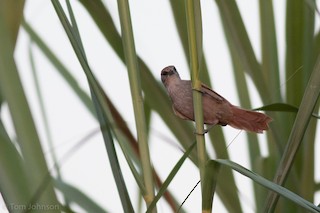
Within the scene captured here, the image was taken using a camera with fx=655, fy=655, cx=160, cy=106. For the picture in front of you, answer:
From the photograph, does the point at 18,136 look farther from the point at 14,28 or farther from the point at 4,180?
the point at 14,28

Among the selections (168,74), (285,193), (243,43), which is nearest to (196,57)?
(285,193)

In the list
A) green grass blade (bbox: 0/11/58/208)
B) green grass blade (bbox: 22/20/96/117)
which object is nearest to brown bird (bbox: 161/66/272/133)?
green grass blade (bbox: 22/20/96/117)

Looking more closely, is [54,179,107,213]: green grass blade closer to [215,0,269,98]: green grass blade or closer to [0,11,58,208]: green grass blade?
[215,0,269,98]: green grass blade

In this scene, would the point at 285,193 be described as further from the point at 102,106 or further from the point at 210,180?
the point at 102,106

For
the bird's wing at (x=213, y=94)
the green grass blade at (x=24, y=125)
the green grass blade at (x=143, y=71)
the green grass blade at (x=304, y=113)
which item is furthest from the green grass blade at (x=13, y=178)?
the bird's wing at (x=213, y=94)

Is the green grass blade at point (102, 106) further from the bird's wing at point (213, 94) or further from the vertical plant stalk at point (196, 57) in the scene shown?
the bird's wing at point (213, 94)

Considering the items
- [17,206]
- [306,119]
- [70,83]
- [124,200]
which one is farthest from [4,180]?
[70,83]
